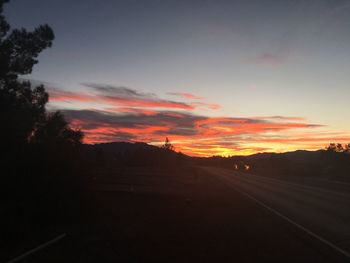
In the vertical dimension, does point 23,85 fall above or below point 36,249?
above

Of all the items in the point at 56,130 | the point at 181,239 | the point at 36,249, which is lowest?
the point at 36,249

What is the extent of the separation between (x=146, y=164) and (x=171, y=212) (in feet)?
500

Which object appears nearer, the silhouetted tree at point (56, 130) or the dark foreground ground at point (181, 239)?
the dark foreground ground at point (181, 239)

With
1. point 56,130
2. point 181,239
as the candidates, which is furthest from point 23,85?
point 181,239

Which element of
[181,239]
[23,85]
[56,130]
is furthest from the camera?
[56,130]

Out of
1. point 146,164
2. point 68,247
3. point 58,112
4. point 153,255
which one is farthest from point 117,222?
point 146,164

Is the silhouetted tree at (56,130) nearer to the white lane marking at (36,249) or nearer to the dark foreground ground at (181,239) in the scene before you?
the dark foreground ground at (181,239)

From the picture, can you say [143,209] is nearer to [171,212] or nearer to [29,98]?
[171,212]

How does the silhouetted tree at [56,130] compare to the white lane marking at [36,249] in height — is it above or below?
above

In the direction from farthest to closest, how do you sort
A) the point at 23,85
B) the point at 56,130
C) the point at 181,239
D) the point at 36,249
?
the point at 56,130, the point at 23,85, the point at 181,239, the point at 36,249

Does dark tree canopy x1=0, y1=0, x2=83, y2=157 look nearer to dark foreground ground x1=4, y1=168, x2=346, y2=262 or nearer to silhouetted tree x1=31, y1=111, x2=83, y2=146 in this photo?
silhouetted tree x1=31, y1=111, x2=83, y2=146

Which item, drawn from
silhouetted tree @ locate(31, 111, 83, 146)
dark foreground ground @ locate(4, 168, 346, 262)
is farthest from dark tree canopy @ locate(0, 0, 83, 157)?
dark foreground ground @ locate(4, 168, 346, 262)

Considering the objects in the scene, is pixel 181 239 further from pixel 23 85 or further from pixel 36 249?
pixel 23 85

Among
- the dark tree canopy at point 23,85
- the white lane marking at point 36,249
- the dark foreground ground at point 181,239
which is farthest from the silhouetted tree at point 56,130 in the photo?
the white lane marking at point 36,249
